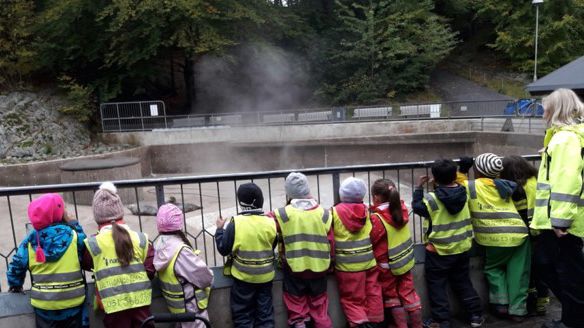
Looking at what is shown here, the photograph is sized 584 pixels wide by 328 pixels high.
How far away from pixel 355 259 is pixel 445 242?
0.88 meters

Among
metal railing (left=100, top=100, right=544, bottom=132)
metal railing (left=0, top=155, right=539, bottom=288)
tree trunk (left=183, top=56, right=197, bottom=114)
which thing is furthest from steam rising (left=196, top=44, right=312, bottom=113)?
metal railing (left=0, top=155, right=539, bottom=288)

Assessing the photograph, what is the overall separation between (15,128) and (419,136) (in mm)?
18749

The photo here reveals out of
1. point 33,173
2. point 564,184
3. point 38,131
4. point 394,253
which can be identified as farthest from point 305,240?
point 38,131

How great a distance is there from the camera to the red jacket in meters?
4.04

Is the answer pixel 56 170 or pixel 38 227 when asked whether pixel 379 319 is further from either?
pixel 56 170

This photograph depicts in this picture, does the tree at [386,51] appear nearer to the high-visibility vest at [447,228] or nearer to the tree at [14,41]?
the tree at [14,41]

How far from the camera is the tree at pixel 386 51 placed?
28.8 meters

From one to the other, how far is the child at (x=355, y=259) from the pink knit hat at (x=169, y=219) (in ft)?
4.40

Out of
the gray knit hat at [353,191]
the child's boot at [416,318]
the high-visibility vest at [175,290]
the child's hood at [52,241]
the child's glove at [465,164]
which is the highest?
the child's glove at [465,164]

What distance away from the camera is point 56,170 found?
19000 mm

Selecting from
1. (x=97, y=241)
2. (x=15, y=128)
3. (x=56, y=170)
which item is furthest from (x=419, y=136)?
(x=15, y=128)

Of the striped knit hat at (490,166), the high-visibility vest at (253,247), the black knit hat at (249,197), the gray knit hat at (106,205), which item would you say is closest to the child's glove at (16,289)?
the gray knit hat at (106,205)

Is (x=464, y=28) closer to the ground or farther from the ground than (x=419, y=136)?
farther from the ground

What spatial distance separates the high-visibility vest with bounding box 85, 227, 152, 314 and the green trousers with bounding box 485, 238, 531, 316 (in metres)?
3.25
